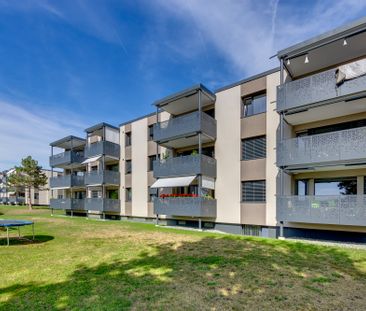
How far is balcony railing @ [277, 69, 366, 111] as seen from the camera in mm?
12102

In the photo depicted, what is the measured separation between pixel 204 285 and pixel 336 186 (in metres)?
11.7

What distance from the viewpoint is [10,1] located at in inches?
455

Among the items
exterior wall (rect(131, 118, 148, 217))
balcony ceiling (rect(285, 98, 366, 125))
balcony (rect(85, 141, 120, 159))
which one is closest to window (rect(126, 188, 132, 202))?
exterior wall (rect(131, 118, 148, 217))

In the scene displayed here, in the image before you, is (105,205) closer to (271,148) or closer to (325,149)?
(271,148)

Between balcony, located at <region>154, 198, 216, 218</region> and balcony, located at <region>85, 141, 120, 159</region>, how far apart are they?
10666 millimetres

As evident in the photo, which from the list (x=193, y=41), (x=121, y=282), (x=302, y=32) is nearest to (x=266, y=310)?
(x=121, y=282)

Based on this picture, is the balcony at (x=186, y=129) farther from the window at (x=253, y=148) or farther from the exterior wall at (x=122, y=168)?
the exterior wall at (x=122, y=168)

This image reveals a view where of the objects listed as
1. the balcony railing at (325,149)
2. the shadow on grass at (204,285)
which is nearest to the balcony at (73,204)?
the shadow on grass at (204,285)

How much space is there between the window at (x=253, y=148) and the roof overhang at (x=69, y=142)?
24.3 m

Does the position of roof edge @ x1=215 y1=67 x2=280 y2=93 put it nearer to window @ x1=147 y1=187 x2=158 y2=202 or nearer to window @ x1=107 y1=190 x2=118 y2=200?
window @ x1=147 y1=187 x2=158 y2=202

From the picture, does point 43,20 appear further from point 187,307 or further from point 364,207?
point 364,207

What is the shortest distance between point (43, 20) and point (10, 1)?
3019 millimetres

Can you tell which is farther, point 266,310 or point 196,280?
point 196,280

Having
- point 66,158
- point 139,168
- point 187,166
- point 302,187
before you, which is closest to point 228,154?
point 187,166
